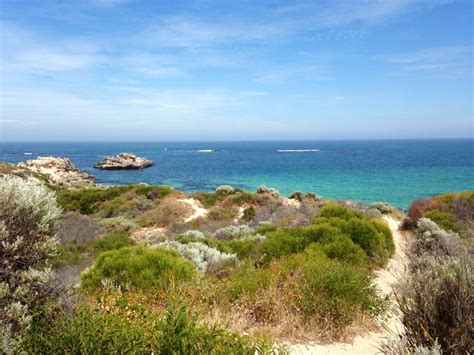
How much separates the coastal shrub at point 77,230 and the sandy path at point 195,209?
548 cm

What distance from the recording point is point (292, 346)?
510 centimetres

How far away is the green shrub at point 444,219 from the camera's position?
1429cm

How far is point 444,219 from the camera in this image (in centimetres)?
1474

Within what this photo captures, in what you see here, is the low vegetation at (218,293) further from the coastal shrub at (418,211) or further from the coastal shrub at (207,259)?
the coastal shrub at (418,211)

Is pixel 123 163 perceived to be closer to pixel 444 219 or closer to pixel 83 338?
pixel 444 219

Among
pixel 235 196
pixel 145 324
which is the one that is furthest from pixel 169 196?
pixel 145 324

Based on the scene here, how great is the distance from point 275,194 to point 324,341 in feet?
76.0

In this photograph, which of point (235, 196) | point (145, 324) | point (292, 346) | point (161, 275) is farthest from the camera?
point (235, 196)

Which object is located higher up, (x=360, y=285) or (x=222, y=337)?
(x=222, y=337)

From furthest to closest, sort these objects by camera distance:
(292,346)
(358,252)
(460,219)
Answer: (460,219), (358,252), (292,346)

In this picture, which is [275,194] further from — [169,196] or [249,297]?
[249,297]

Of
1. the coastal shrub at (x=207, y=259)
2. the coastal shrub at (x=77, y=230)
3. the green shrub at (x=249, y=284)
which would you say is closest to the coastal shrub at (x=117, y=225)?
the coastal shrub at (x=77, y=230)

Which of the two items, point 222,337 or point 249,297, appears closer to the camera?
point 222,337

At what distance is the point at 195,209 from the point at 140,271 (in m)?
15.5
